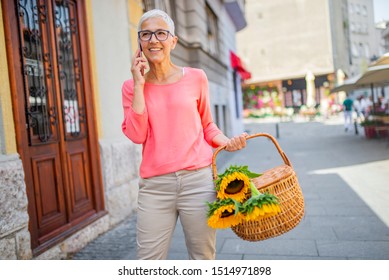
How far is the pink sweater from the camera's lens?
5.71 feet

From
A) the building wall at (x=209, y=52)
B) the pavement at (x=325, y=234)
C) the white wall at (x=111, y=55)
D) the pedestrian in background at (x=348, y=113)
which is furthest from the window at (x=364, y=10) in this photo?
the pedestrian in background at (x=348, y=113)

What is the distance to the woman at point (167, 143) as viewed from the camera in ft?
5.72

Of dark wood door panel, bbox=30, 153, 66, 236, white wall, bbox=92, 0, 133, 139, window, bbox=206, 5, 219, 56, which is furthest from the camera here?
window, bbox=206, 5, 219, 56

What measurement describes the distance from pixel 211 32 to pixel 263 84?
869 inches

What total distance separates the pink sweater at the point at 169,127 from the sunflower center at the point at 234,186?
0.17 m

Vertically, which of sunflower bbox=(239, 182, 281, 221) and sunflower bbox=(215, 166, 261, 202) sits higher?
sunflower bbox=(215, 166, 261, 202)

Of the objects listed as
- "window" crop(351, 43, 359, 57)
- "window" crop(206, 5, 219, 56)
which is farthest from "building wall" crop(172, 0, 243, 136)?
"window" crop(351, 43, 359, 57)

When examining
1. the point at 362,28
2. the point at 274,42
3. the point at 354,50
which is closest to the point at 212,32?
the point at 354,50

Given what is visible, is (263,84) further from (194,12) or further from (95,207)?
(95,207)

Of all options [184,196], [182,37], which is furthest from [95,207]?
[182,37]

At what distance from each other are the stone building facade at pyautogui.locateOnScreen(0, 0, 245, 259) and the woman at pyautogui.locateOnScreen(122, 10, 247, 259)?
1.35 m

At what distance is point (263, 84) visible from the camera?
104ft

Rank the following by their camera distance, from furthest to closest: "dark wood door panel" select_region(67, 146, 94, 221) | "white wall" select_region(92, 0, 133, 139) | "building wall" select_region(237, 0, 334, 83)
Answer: "building wall" select_region(237, 0, 334, 83) → "white wall" select_region(92, 0, 133, 139) → "dark wood door panel" select_region(67, 146, 94, 221)

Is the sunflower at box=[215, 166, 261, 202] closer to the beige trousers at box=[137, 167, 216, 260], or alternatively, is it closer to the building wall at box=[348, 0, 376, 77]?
the beige trousers at box=[137, 167, 216, 260]
